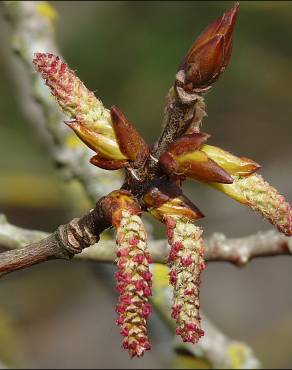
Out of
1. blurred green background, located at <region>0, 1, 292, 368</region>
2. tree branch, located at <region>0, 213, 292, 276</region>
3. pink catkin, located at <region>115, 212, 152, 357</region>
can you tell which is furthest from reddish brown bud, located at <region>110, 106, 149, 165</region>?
blurred green background, located at <region>0, 1, 292, 368</region>

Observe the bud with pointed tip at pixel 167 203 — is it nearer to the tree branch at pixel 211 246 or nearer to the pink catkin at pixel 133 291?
the pink catkin at pixel 133 291

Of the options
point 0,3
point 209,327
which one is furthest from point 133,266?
point 0,3

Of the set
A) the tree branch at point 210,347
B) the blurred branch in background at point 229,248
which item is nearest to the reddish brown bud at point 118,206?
the blurred branch in background at point 229,248

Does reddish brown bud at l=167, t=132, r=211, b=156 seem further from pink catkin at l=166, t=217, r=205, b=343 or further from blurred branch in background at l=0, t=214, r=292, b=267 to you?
blurred branch in background at l=0, t=214, r=292, b=267

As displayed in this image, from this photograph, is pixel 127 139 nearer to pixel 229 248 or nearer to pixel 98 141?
pixel 98 141

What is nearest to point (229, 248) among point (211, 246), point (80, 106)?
point (211, 246)

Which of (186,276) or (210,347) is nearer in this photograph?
(186,276)
